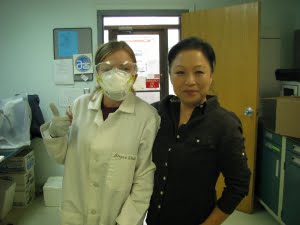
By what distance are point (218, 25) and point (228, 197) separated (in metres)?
2.38

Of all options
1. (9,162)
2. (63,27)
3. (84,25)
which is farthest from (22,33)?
(9,162)

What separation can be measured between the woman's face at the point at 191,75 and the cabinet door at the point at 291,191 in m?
1.69

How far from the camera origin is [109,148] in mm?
1148

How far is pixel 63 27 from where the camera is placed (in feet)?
10.9

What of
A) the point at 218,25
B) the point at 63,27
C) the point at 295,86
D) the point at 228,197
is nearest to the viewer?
the point at 228,197

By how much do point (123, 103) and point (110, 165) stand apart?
26 centimetres

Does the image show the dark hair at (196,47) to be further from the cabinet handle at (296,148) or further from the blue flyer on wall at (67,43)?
the blue flyer on wall at (67,43)

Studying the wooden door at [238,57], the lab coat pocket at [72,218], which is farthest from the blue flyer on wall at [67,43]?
the lab coat pocket at [72,218]

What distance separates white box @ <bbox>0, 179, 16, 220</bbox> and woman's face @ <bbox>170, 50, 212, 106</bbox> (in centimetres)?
231

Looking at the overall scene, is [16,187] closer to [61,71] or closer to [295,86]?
[61,71]

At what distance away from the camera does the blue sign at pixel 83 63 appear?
Result: 3359 millimetres

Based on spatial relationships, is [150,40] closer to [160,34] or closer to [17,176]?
[160,34]

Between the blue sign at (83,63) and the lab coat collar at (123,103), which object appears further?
the blue sign at (83,63)

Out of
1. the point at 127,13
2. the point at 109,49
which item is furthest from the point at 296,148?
the point at 127,13
